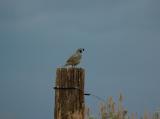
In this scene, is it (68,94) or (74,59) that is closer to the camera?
(68,94)

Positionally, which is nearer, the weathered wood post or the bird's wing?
the weathered wood post

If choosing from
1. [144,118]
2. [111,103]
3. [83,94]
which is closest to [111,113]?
[111,103]

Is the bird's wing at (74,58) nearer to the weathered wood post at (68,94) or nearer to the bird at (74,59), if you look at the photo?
the bird at (74,59)

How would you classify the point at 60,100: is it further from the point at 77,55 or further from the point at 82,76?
the point at 77,55

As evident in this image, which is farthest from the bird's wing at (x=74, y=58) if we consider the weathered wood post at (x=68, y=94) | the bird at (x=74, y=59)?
the weathered wood post at (x=68, y=94)

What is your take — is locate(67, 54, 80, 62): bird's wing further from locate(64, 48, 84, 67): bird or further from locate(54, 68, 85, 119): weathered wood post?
locate(54, 68, 85, 119): weathered wood post

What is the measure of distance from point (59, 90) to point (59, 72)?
27cm

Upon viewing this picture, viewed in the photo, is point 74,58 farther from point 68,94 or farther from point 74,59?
point 68,94

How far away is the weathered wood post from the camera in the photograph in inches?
202

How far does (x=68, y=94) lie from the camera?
5.18 m

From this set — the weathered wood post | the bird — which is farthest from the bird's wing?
the weathered wood post

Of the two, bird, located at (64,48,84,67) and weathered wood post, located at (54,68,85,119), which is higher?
bird, located at (64,48,84,67)

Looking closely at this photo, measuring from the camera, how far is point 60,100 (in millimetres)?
5168

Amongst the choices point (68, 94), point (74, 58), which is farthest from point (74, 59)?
point (68, 94)
